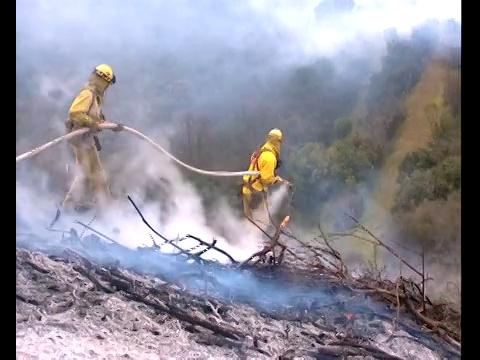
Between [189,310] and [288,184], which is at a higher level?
[288,184]

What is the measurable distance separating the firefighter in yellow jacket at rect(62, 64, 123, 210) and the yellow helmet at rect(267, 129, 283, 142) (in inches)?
21.4

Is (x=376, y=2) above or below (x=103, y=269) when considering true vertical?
above

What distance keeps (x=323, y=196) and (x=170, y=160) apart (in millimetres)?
513

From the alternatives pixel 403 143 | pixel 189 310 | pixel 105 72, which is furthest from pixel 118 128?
pixel 403 143

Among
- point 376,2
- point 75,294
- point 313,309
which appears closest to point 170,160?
point 75,294

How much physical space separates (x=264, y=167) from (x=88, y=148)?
57 cm

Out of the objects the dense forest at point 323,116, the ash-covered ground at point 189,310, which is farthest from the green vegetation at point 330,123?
the ash-covered ground at point 189,310

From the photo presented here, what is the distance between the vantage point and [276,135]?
199cm

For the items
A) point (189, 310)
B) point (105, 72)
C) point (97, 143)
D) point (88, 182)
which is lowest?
point (189, 310)

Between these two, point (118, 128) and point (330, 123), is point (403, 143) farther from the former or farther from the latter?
point (118, 128)

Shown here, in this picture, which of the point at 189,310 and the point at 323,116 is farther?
the point at 323,116

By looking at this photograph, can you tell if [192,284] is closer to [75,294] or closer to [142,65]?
[75,294]

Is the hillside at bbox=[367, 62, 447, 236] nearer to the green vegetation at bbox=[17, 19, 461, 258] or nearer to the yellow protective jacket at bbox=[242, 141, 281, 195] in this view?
the green vegetation at bbox=[17, 19, 461, 258]

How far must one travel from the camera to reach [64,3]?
6.31ft
